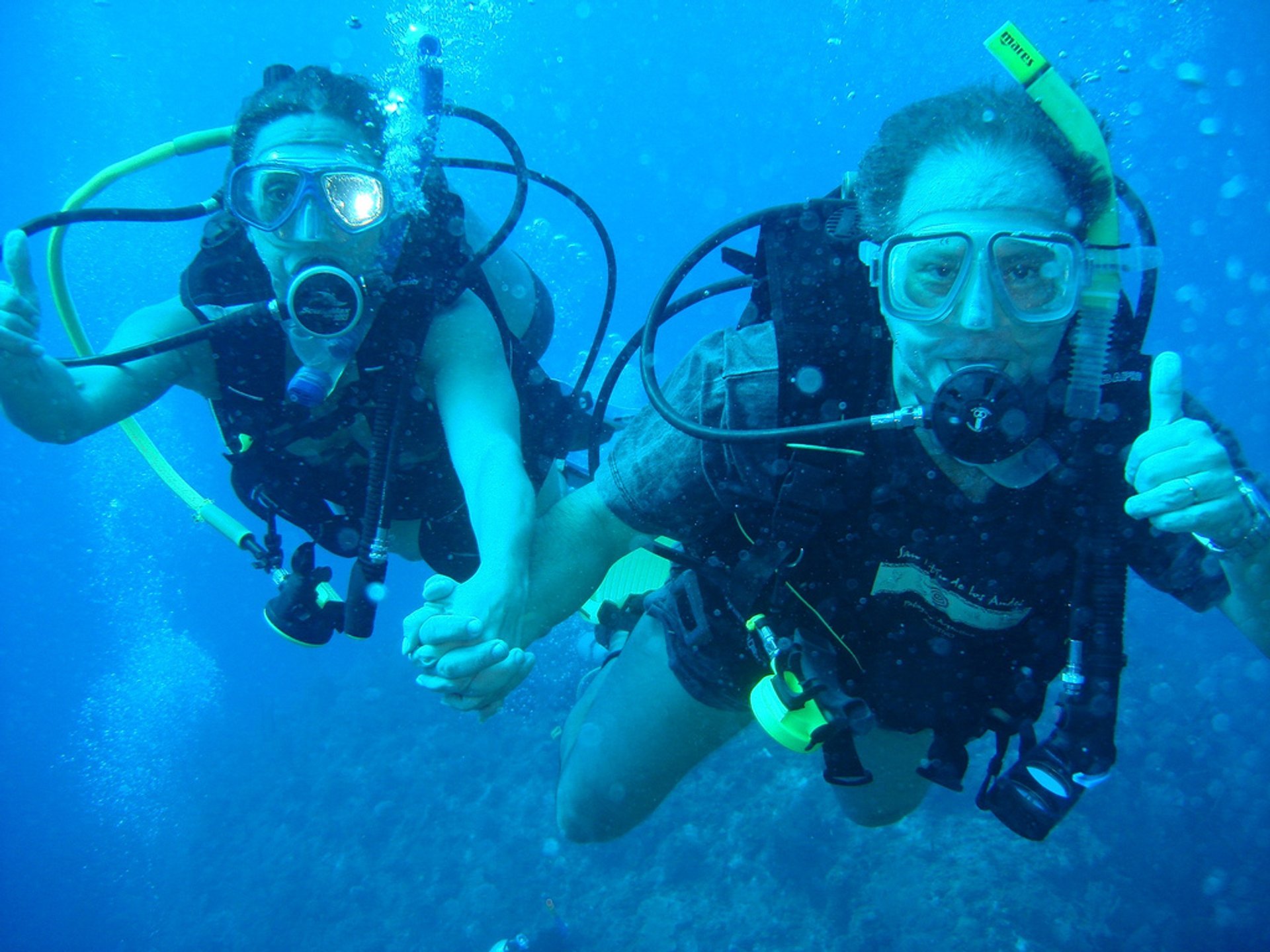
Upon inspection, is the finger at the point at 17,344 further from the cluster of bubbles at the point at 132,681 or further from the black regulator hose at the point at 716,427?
the cluster of bubbles at the point at 132,681

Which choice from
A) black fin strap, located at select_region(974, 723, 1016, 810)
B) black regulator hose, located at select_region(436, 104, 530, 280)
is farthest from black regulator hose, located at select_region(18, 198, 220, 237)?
black fin strap, located at select_region(974, 723, 1016, 810)

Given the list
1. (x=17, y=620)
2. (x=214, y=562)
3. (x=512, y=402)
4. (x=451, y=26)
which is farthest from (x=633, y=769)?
(x=17, y=620)

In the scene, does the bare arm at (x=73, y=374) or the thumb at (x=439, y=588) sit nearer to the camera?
the thumb at (x=439, y=588)

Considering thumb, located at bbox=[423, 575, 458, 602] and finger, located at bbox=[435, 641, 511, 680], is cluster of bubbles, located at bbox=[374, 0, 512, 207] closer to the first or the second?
thumb, located at bbox=[423, 575, 458, 602]

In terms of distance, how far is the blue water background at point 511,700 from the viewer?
7.55 meters

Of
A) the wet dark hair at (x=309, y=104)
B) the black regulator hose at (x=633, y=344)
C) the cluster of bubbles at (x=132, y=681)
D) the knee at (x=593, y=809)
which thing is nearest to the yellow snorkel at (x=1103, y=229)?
the black regulator hose at (x=633, y=344)

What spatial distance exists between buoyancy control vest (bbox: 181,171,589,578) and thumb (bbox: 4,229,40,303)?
0.57 m

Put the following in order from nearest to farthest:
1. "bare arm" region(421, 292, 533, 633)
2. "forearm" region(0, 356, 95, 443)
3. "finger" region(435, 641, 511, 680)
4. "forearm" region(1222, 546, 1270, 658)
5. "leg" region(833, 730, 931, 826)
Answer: "finger" region(435, 641, 511, 680) → "forearm" region(1222, 546, 1270, 658) → "bare arm" region(421, 292, 533, 633) → "forearm" region(0, 356, 95, 443) → "leg" region(833, 730, 931, 826)

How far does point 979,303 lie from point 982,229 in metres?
0.23

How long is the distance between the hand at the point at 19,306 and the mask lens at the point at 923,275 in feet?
9.17

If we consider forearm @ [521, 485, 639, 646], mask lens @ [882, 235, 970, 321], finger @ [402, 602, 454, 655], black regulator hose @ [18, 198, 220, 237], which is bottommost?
forearm @ [521, 485, 639, 646]

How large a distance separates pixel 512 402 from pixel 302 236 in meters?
1.09

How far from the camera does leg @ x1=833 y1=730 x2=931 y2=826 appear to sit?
130 inches

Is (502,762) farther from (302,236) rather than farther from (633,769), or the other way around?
(302,236)
